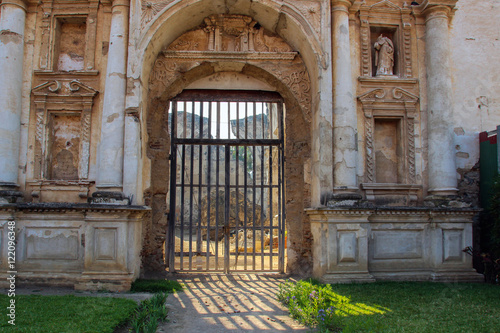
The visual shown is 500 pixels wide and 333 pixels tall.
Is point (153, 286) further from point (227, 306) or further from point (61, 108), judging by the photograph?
point (61, 108)

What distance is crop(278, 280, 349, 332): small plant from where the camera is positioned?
469cm

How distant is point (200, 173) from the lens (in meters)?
9.05

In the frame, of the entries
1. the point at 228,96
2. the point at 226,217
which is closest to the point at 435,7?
the point at 228,96

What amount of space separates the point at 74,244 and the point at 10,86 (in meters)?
3.30

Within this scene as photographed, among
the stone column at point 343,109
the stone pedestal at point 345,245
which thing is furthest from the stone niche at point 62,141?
the stone column at point 343,109

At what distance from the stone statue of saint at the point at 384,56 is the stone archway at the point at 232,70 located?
1542mm

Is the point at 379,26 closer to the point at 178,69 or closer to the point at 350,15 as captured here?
the point at 350,15

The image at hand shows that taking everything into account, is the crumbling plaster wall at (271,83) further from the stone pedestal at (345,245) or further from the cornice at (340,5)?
the stone pedestal at (345,245)

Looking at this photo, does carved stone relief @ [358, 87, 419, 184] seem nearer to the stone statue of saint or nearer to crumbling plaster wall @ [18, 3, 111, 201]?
the stone statue of saint

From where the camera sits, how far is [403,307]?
5523 millimetres

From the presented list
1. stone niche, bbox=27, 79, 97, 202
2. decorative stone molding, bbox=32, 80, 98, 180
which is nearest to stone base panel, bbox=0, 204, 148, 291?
stone niche, bbox=27, 79, 97, 202

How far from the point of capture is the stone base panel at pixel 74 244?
6953 millimetres

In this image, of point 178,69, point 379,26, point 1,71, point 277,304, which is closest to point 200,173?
point 178,69

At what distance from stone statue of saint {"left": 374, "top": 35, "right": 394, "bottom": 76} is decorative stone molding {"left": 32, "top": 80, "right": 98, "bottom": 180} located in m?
5.93
